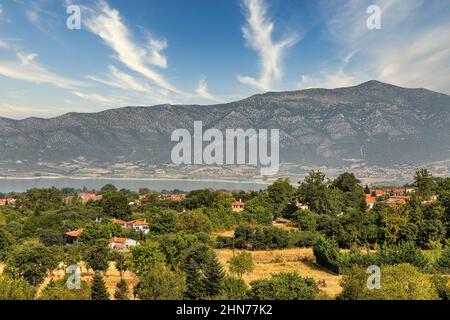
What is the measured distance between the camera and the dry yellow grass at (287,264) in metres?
27.4

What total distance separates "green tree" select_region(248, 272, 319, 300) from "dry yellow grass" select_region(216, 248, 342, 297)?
5942 millimetres

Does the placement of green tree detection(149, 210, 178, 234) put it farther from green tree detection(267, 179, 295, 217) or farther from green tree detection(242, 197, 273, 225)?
green tree detection(267, 179, 295, 217)

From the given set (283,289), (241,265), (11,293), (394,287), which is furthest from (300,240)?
(11,293)

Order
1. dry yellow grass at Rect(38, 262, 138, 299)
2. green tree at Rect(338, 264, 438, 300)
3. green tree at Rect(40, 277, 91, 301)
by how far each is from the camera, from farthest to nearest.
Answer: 1. dry yellow grass at Rect(38, 262, 138, 299)
2. green tree at Rect(40, 277, 91, 301)
3. green tree at Rect(338, 264, 438, 300)

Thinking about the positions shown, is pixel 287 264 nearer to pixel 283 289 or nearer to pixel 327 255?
pixel 327 255

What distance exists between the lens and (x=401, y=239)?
36.5 meters

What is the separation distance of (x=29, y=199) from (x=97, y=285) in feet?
181

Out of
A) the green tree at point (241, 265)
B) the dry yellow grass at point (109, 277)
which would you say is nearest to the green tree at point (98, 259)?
the dry yellow grass at point (109, 277)

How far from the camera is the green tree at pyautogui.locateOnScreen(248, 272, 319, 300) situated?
16.9 metres

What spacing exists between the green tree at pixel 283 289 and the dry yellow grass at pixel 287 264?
5942 millimetres

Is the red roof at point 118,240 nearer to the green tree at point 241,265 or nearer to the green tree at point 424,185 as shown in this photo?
the green tree at point 241,265

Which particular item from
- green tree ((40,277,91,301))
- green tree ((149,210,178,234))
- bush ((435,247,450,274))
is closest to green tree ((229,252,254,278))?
green tree ((40,277,91,301))

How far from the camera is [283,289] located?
17.2 m

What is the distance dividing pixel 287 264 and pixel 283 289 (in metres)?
15.8
